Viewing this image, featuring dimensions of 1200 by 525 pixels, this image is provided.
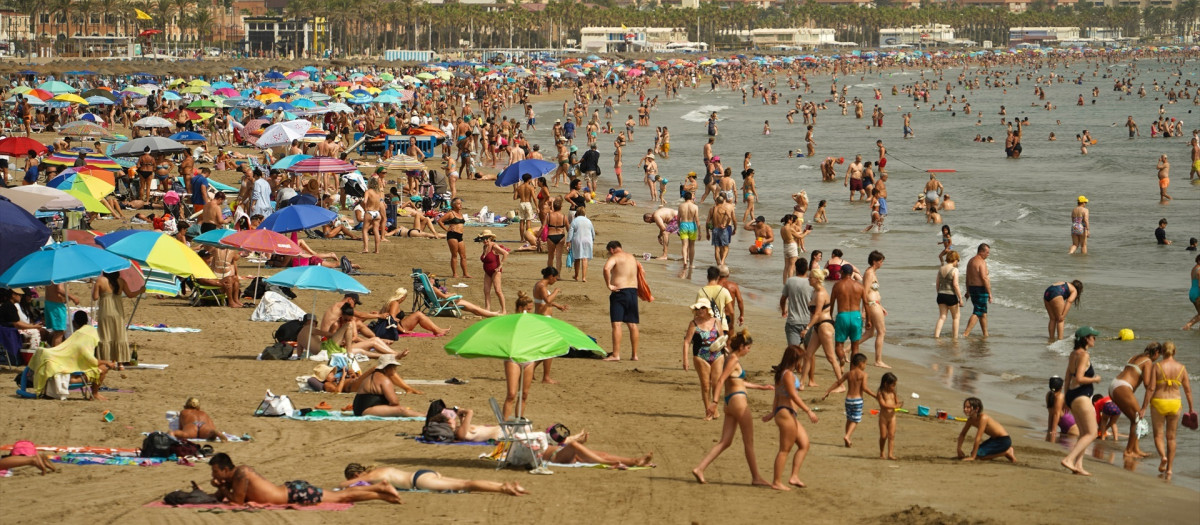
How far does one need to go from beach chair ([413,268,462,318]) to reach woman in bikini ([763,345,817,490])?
654cm

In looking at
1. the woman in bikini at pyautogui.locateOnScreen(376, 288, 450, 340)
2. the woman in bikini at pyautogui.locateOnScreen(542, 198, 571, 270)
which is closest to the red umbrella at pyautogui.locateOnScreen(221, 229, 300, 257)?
the woman in bikini at pyautogui.locateOnScreen(376, 288, 450, 340)

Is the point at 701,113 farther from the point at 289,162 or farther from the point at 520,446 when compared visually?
the point at 520,446

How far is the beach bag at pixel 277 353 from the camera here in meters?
12.0

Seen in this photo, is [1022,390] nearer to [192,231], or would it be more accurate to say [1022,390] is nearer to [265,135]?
[192,231]

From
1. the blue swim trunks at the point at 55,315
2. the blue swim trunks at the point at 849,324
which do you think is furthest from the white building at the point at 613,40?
the blue swim trunks at the point at 55,315

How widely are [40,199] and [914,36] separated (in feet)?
616

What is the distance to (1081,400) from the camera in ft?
32.4

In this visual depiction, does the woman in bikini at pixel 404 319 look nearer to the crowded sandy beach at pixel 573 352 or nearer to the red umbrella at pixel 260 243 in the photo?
the crowded sandy beach at pixel 573 352

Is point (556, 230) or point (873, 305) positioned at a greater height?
point (556, 230)

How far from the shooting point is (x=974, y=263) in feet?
47.6

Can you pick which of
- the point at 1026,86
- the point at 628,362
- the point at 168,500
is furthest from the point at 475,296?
the point at 1026,86

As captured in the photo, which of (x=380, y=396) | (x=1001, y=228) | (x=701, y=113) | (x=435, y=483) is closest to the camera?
(x=435, y=483)

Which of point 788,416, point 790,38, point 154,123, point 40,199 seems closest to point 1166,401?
point 788,416

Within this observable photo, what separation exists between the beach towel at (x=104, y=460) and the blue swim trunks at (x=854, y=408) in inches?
200
